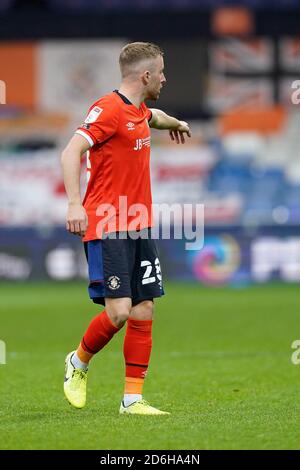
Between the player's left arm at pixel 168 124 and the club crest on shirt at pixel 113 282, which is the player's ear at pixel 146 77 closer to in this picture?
the player's left arm at pixel 168 124

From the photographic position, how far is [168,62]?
2344 centimetres

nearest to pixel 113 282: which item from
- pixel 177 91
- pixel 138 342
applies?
pixel 138 342

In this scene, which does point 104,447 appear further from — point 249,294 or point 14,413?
point 249,294

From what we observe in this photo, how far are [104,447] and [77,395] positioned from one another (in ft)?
4.28

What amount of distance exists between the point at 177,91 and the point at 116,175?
16.8 meters

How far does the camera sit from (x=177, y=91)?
2339cm

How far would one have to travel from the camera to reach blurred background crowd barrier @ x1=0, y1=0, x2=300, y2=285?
69.9 ft

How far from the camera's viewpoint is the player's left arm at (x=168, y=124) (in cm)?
725

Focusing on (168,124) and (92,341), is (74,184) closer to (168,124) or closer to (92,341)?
(92,341)

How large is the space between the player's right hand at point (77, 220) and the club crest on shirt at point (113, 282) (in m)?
0.40

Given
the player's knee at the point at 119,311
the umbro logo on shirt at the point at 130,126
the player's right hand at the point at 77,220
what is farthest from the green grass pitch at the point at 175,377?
the umbro logo on shirt at the point at 130,126

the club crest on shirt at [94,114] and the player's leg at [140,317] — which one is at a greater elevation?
the club crest on shirt at [94,114]

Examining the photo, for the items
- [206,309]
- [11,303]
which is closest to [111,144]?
[206,309]

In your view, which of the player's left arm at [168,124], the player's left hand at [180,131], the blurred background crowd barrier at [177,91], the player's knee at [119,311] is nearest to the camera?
the player's knee at [119,311]
